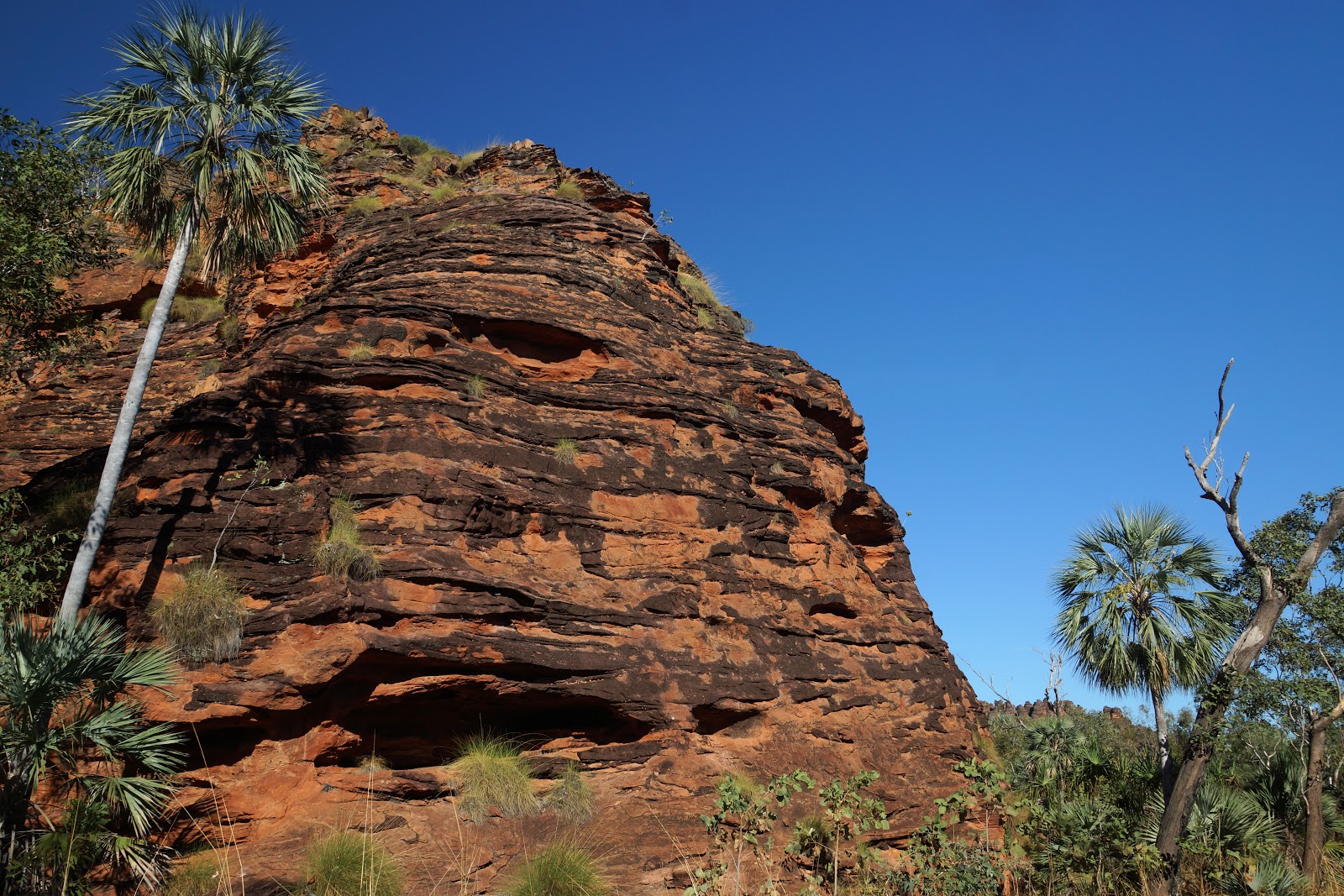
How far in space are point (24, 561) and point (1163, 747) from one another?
18489mm

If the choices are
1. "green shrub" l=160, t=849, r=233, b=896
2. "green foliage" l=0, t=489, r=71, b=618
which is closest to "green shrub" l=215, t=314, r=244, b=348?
"green foliage" l=0, t=489, r=71, b=618

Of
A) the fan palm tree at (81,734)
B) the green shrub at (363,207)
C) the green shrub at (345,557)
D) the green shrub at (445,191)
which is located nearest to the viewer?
the fan palm tree at (81,734)

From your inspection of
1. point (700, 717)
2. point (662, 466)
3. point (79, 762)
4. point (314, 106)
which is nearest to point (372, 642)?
point (79, 762)

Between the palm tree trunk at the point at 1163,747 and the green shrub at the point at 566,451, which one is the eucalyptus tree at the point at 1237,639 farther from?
the green shrub at the point at 566,451

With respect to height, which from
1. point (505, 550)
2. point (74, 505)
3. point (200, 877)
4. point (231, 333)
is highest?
point (231, 333)

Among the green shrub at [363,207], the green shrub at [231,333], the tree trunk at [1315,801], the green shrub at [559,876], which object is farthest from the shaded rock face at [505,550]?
the tree trunk at [1315,801]

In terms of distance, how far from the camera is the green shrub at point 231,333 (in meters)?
16.9

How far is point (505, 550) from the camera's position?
10.7 m

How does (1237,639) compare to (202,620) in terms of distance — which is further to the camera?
(1237,639)

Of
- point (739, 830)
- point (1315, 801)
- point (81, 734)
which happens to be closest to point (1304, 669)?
point (1315, 801)

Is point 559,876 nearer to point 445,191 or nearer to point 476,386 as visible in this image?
point 476,386

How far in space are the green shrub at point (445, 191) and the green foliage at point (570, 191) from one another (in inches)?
89.9

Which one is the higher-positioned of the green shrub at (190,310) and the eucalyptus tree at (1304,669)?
the green shrub at (190,310)

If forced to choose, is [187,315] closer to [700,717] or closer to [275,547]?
[275,547]
